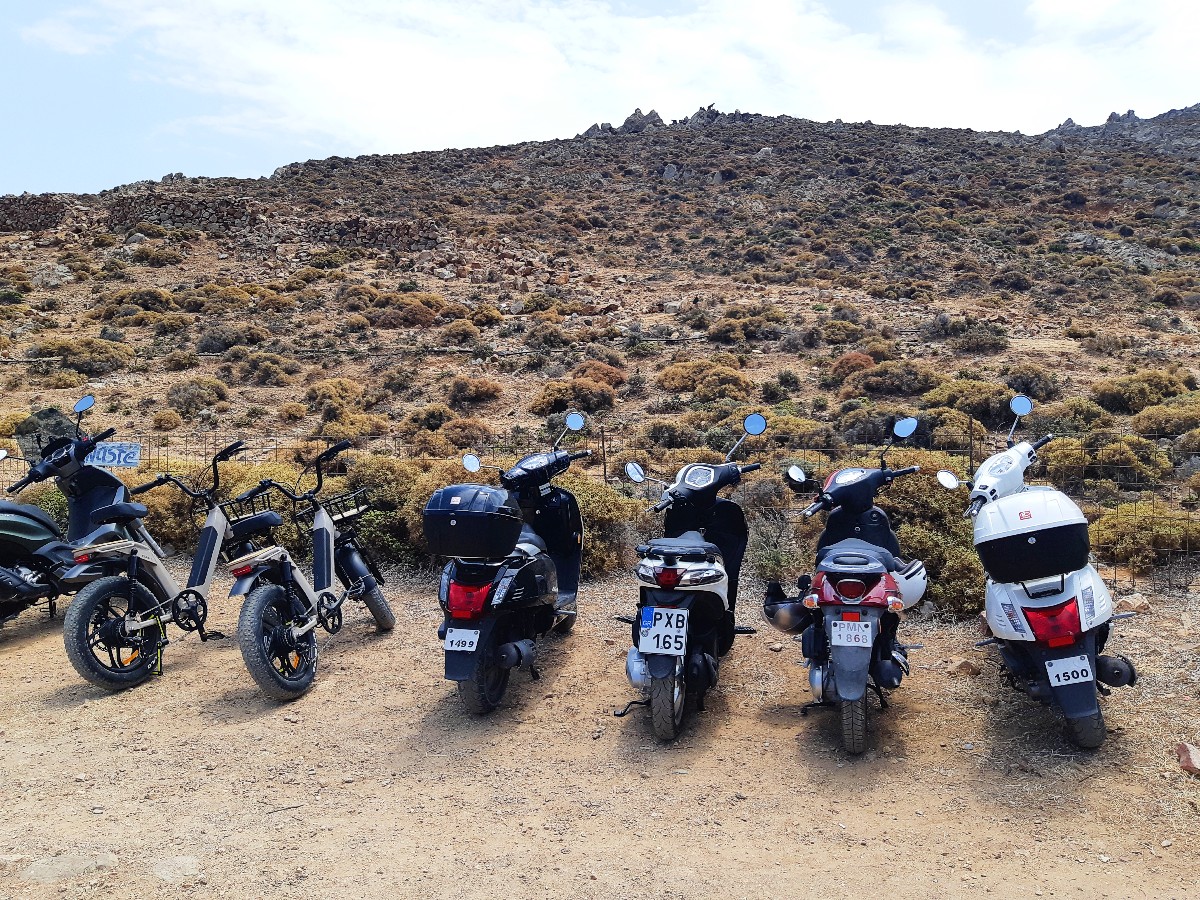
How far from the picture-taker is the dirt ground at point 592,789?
3688mm

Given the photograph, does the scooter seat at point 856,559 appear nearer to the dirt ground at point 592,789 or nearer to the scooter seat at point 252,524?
the dirt ground at point 592,789

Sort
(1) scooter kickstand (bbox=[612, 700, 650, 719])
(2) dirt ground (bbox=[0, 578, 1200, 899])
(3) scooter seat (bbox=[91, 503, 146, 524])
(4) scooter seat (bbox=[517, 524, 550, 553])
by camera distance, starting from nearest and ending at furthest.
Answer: (2) dirt ground (bbox=[0, 578, 1200, 899]) → (1) scooter kickstand (bbox=[612, 700, 650, 719]) → (4) scooter seat (bbox=[517, 524, 550, 553]) → (3) scooter seat (bbox=[91, 503, 146, 524])

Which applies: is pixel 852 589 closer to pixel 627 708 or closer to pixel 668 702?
pixel 668 702

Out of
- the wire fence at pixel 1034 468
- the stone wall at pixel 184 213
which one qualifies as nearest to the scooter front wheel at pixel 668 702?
the wire fence at pixel 1034 468

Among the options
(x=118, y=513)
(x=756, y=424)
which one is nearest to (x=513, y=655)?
(x=756, y=424)

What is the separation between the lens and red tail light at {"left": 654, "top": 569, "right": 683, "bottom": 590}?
4.85 meters

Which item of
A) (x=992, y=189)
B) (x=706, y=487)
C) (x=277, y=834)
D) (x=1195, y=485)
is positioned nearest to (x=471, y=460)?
(x=706, y=487)

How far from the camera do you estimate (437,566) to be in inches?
331

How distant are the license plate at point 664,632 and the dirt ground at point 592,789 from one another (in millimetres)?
605

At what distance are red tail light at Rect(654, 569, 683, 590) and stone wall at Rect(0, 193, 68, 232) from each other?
167 feet

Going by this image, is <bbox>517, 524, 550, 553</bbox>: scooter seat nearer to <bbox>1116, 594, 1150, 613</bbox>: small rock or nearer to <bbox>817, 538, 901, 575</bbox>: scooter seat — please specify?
<bbox>817, 538, 901, 575</bbox>: scooter seat

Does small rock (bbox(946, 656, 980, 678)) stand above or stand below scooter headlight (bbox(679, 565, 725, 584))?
below

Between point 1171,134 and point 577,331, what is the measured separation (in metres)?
67.0

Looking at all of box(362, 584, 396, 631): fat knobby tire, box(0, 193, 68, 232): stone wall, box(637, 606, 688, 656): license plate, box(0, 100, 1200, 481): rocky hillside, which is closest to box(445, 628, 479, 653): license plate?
box(637, 606, 688, 656): license plate
